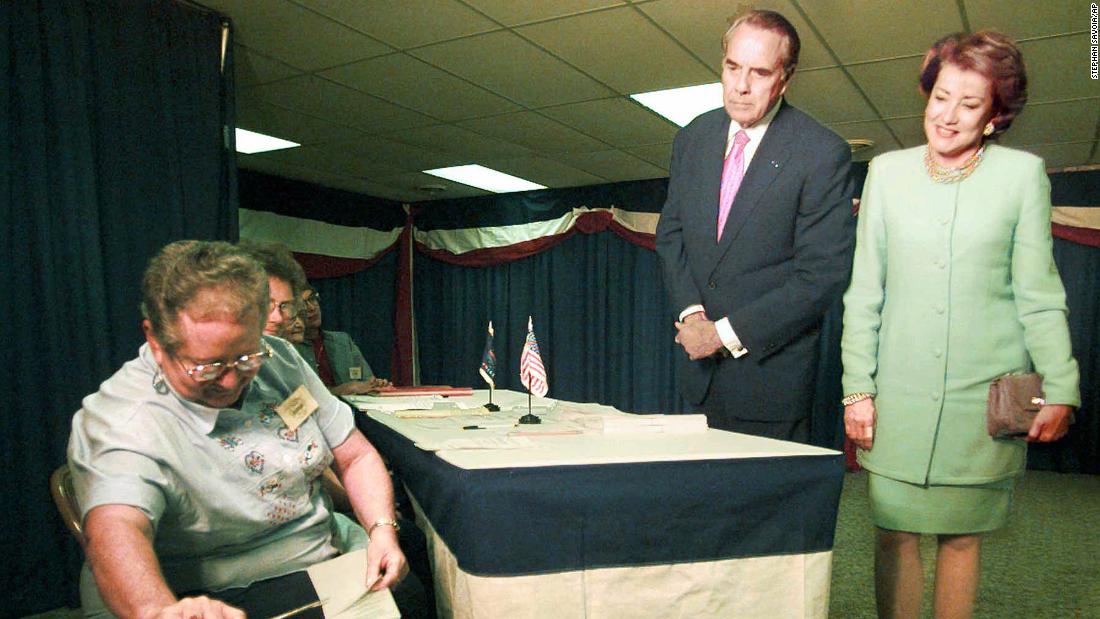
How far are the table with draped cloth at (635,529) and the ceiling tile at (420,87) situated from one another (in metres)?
2.95

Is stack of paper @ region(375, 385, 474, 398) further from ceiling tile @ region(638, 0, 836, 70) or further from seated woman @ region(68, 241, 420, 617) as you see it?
ceiling tile @ region(638, 0, 836, 70)

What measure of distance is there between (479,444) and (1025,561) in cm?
320

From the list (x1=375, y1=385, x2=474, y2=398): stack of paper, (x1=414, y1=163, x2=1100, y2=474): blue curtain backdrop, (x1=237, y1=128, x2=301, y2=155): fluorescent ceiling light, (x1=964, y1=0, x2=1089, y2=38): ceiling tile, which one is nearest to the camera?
(x1=375, y1=385, x2=474, y2=398): stack of paper

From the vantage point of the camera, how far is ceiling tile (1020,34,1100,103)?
3.16 meters

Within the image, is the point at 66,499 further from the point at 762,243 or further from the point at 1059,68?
the point at 1059,68

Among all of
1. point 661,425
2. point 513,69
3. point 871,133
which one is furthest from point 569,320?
point 661,425

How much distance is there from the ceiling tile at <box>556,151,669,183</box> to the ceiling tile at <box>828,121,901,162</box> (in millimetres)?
1583

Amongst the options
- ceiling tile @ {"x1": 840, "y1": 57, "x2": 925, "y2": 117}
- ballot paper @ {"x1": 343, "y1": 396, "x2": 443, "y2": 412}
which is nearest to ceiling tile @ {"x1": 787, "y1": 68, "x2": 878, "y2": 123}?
ceiling tile @ {"x1": 840, "y1": 57, "x2": 925, "y2": 117}

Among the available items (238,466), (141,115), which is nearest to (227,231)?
(141,115)

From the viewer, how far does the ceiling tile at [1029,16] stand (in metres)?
2.79

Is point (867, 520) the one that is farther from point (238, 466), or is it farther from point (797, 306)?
point (238, 466)

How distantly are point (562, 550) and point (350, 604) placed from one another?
354mm

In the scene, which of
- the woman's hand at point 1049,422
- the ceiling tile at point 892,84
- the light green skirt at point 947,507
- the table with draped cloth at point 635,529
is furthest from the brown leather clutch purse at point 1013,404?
the ceiling tile at point 892,84

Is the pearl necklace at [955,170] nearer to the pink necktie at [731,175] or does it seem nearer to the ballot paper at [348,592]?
the pink necktie at [731,175]
